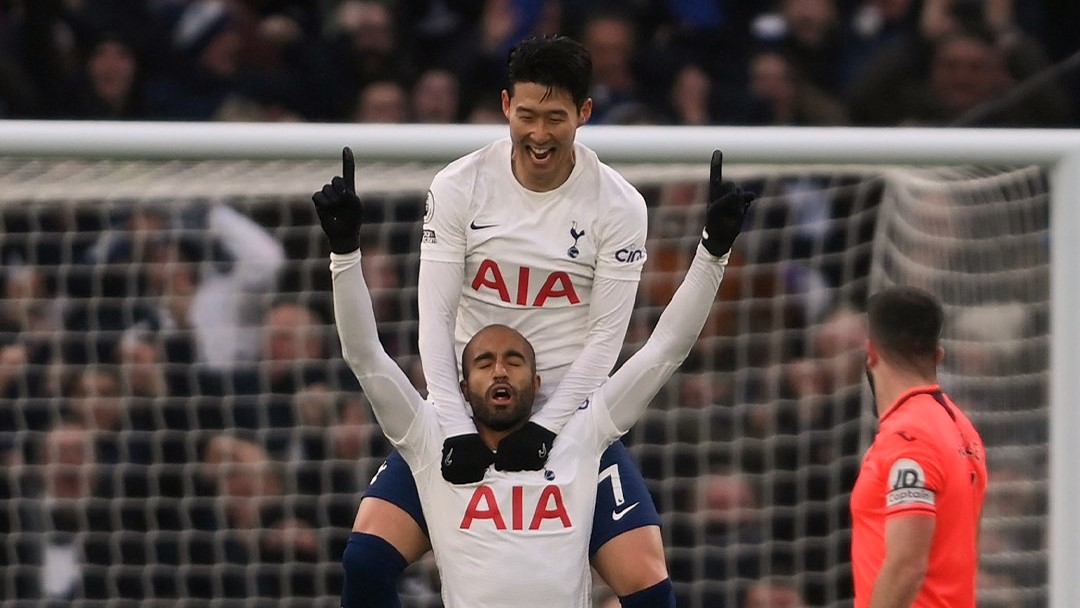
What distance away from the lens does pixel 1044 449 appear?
18.4 feet

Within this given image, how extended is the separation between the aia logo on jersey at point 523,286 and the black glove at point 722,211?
0.33 m

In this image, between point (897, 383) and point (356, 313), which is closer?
point (356, 313)

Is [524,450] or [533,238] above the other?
[533,238]

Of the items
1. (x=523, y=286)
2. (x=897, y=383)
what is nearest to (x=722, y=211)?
Result: (x=523, y=286)

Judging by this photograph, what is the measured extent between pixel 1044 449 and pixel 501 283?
2154 mm

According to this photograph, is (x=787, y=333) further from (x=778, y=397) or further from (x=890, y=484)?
(x=890, y=484)

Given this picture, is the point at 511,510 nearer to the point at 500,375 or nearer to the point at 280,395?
the point at 500,375

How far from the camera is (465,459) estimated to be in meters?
4.12

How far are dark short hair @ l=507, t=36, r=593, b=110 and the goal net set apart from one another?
199cm

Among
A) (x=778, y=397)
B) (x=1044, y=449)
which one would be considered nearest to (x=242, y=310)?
(x=778, y=397)

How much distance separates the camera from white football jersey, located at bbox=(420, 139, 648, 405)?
13.7 feet

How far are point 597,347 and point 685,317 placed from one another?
21cm

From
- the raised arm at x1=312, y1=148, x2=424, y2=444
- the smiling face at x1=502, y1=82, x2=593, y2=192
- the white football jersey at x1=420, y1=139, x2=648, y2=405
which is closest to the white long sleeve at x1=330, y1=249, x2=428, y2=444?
the raised arm at x1=312, y1=148, x2=424, y2=444

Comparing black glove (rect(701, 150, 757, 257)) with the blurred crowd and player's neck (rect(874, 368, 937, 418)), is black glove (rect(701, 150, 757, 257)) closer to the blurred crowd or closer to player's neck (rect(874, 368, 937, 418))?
player's neck (rect(874, 368, 937, 418))
